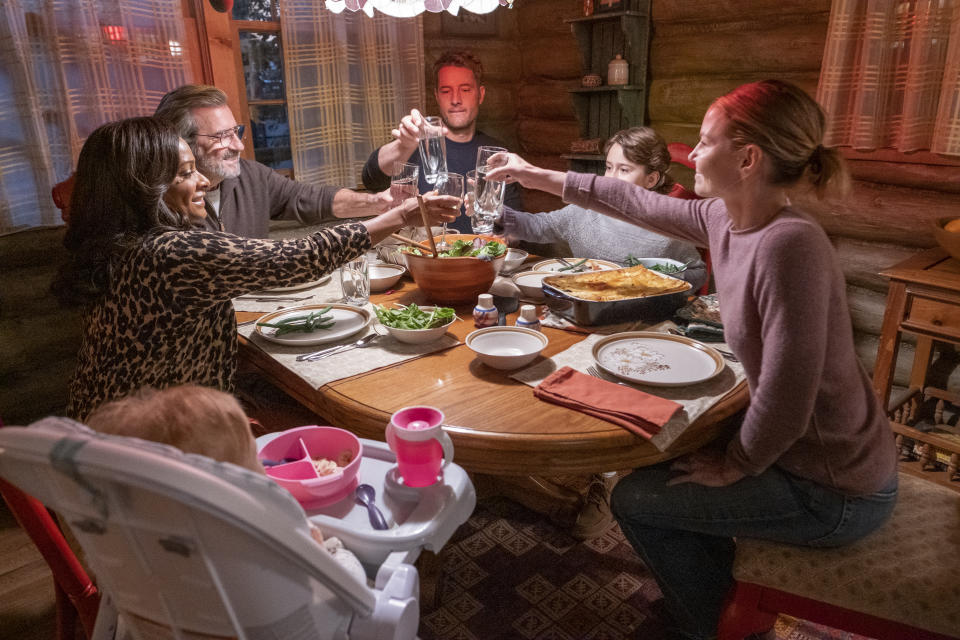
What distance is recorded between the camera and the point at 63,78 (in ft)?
8.80

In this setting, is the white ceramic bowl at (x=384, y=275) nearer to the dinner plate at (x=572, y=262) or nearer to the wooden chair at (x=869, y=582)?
the dinner plate at (x=572, y=262)

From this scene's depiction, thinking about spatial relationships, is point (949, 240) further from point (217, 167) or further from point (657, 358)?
point (217, 167)

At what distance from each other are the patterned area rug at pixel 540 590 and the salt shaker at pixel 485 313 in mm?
762


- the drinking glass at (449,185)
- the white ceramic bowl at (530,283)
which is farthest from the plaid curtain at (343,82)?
the white ceramic bowl at (530,283)

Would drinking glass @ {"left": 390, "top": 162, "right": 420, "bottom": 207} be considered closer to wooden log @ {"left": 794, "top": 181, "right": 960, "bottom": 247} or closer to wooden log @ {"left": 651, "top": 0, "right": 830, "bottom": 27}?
wooden log @ {"left": 794, "top": 181, "right": 960, "bottom": 247}

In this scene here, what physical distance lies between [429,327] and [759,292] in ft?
2.79

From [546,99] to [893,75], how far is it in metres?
2.21

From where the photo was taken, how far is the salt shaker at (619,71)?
149 inches

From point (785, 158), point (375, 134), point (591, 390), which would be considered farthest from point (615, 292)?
point (375, 134)

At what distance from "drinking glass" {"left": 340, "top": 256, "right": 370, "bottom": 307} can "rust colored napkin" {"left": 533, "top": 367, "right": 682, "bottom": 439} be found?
0.77 meters

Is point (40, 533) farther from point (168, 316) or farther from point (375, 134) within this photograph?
point (375, 134)

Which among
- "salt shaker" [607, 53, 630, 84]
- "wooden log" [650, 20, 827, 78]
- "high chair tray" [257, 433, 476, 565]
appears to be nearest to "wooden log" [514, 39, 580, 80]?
"salt shaker" [607, 53, 630, 84]

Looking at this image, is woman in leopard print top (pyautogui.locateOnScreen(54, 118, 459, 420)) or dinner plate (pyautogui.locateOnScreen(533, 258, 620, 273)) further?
dinner plate (pyautogui.locateOnScreen(533, 258, 620, 273))

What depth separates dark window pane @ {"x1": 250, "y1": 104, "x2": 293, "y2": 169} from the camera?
3.64 metres
